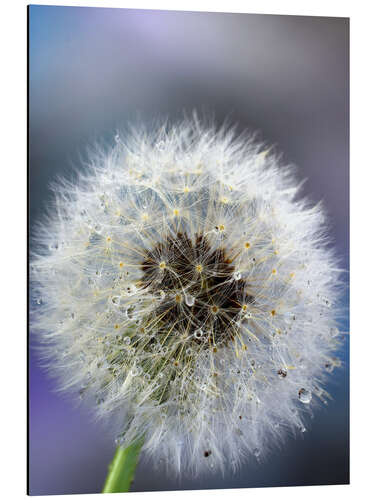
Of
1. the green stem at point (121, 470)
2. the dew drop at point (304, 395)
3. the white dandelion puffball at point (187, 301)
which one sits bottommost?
the green stem at point (121, 470)

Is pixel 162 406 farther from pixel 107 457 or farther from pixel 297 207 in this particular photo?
pixel 297 207

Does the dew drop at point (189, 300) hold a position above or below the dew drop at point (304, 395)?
above

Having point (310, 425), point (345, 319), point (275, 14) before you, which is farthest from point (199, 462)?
point (275, 14)

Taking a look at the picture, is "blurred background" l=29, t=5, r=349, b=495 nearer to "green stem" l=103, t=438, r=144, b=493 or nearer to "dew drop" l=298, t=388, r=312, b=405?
"green stem" l=103, t=438, r=144, b=493

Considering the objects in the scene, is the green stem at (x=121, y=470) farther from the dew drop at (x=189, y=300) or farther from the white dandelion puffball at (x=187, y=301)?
the dew drop at (x=189, y=300)

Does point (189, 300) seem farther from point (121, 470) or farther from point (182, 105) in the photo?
point (182, 105)

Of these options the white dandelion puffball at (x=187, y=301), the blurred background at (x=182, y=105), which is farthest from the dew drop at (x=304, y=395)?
the blurred background at (x=182, y=105)
